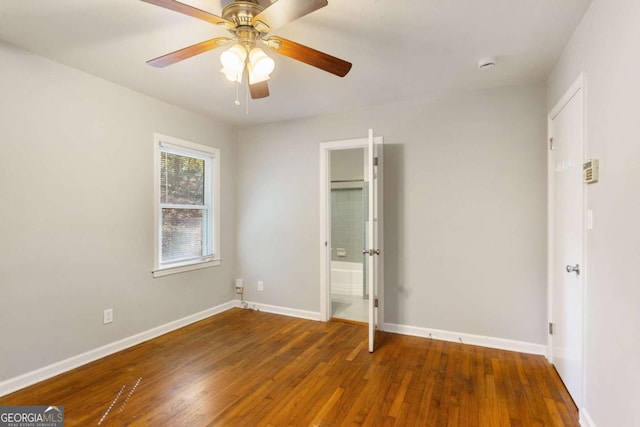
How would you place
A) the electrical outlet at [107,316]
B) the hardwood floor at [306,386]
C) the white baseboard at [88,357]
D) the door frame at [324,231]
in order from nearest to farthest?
the hardwood floor at [306,386], the white baseboard at [88,357], the electrical outlet at [107,316], the door frame at [324,231]

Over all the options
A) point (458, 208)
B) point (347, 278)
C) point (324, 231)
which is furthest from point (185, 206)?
point (458, 208)

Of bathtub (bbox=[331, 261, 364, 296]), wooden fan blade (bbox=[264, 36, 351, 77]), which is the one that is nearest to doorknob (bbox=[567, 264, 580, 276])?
wooden fan blade (bbox=[264, 36, 351, 77])

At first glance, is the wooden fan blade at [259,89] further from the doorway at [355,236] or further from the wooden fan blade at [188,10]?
the doorway at [355,236]

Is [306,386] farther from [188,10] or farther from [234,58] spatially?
[188,10]

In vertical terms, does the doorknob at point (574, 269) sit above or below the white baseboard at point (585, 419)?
above

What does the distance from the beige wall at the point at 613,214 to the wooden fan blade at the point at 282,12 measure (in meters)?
1.41

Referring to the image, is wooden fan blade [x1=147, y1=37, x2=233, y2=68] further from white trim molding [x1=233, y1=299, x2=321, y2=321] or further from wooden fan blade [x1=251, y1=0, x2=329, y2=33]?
white trim molding [x1=233, y1=299, x2=321, y2=321]

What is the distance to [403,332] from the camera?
343cm

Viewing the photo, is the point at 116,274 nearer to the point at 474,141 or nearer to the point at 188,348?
the point at 188,348

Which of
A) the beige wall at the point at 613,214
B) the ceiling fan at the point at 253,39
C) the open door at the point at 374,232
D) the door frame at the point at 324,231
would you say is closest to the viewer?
the beige wall at the point at 613,214

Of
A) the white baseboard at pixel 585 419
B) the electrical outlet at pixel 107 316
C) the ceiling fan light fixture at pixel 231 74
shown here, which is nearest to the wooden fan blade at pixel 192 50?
the ceiling fan light fixture at pixel 231 74

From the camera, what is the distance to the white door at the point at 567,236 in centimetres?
205

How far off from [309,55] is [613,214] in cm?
179

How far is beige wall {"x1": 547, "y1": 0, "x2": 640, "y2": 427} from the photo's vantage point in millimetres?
1386
